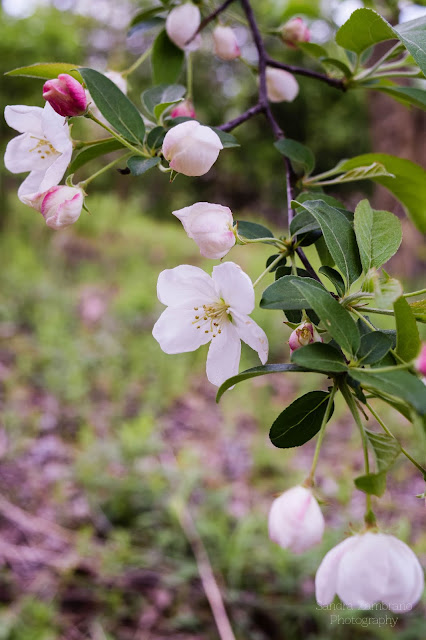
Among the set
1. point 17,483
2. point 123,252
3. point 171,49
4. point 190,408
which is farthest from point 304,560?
point 123,252

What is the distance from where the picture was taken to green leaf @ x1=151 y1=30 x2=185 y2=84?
0.70 m

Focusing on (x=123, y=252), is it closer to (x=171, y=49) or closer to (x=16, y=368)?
(x=16, y=368)

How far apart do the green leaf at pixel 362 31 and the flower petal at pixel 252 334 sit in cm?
28

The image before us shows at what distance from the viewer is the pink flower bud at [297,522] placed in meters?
0.40

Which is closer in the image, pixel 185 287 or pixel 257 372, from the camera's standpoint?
pixel 257 372

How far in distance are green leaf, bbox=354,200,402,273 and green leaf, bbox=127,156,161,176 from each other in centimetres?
16

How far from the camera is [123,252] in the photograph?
14.3 feet

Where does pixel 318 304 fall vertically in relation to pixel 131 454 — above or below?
above

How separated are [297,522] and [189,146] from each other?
0.28 metres

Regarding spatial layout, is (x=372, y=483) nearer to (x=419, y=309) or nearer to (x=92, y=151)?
(x=419, y=309)

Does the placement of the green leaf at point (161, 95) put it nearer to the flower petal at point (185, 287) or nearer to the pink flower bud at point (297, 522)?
the flower petal at point (185, 287)

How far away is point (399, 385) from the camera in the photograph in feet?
1.13
